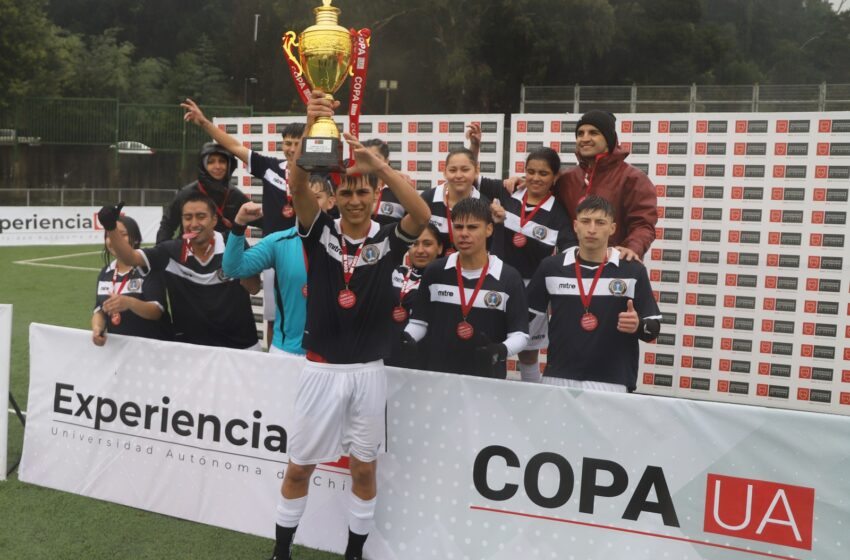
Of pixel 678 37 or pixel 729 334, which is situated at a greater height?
pixel 678 37

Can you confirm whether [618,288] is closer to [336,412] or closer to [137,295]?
[336,412]

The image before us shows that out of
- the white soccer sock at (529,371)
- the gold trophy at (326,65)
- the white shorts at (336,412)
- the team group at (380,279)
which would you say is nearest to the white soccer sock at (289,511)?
the team group at (380,279)

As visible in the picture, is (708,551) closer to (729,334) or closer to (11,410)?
Answer: (729,334)

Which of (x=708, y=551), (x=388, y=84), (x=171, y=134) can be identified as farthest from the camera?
(x=388, y=84)

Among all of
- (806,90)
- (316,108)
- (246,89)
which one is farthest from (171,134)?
(316,108)

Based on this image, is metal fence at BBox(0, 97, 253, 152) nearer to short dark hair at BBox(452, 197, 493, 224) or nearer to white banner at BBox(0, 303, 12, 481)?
white banner at BBox(0, 303, 12, 481)

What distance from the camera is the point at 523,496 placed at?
4.02 m

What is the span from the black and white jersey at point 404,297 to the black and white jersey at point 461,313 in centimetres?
34

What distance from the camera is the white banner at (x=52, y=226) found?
20.6 meters

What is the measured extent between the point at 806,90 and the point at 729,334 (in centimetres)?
1945

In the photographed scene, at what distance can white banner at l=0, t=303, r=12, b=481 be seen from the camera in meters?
5.02

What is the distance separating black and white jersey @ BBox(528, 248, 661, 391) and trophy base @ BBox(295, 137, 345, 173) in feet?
5.38

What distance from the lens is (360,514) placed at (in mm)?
4191

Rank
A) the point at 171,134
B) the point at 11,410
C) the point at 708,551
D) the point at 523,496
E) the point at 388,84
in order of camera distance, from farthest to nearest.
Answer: the point at 388,84 < the point at 171,134 < the point at 11,410 < the point at 523,496 < the point at 708,551
